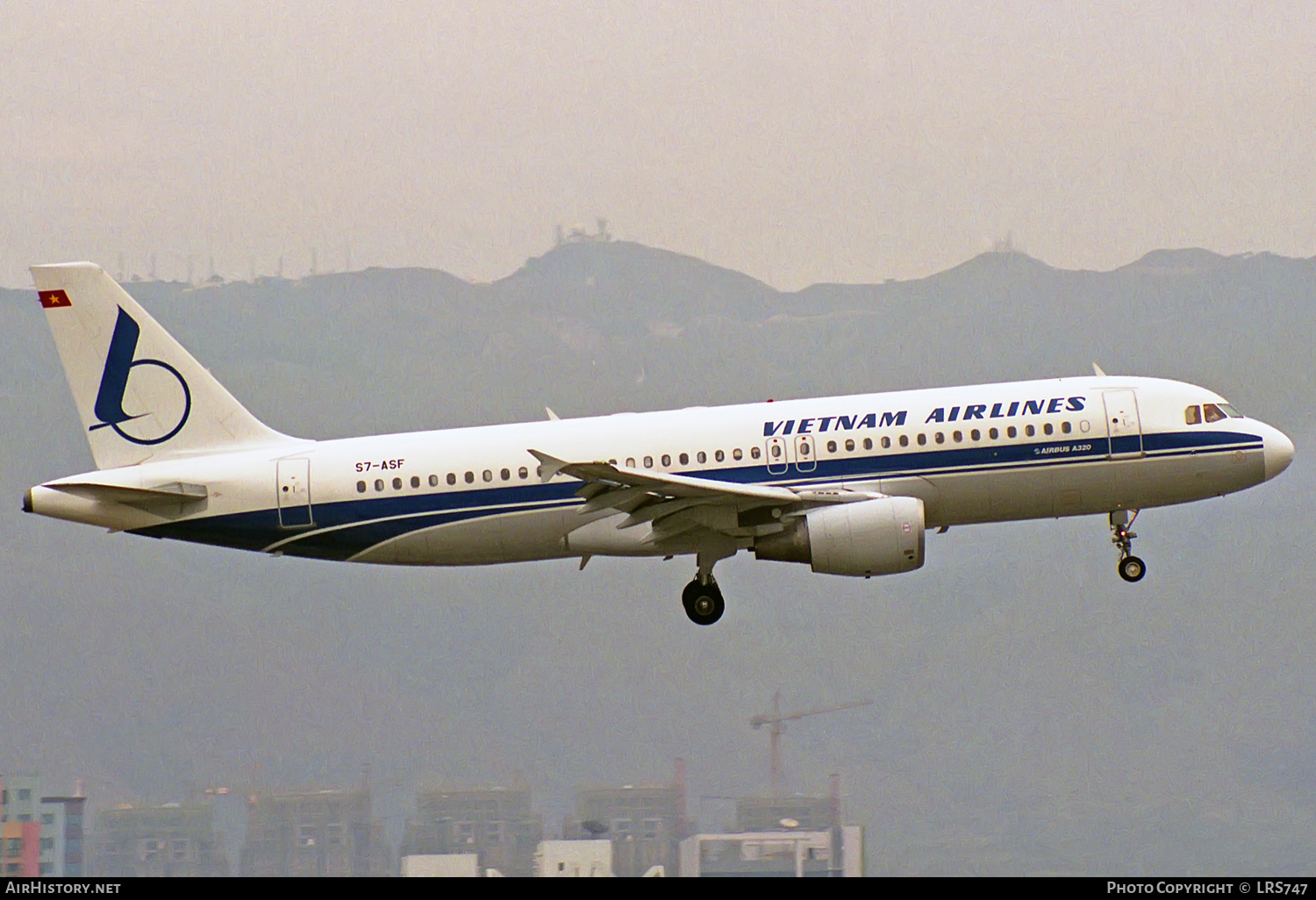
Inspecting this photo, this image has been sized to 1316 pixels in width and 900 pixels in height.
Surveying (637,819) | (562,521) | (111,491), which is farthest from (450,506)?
(637,819)

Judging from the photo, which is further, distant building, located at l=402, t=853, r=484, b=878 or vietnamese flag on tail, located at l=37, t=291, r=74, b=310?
distant building, located at l=402, t=853, r=484, b=878

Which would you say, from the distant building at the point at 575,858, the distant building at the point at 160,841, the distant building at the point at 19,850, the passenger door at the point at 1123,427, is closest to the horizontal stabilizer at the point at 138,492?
the passenger door at the point at 1123,427

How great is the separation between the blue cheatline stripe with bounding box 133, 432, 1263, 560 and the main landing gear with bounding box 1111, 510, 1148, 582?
208 centimetres

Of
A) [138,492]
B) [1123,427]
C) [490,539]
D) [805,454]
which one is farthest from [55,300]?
[1123,427]

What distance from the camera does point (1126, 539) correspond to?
40.3 m

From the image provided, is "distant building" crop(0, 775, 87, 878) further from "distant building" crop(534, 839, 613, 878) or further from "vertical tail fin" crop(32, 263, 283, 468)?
"vertical tail fin" crop(32, 263, 283, 468)

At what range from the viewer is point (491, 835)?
144500mm

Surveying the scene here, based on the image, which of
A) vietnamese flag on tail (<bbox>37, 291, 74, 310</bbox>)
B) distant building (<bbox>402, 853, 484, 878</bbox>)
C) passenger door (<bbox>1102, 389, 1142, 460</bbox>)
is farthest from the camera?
distant building (<bbox>402, 853, 484, 878</bbox>)

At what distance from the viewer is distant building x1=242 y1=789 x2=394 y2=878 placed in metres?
142

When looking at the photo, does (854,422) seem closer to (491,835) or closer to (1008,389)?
(1008,389)

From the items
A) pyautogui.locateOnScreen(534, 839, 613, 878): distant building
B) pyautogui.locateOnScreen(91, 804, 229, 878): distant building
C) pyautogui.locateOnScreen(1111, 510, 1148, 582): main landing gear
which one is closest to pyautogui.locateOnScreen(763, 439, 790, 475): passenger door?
pyautogui.locateOnScreen(1111, 510, 1148, 582): main landing gear

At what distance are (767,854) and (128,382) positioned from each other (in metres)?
96.1

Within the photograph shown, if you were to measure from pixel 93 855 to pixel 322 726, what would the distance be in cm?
4820

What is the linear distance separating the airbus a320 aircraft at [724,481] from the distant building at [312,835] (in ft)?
345
